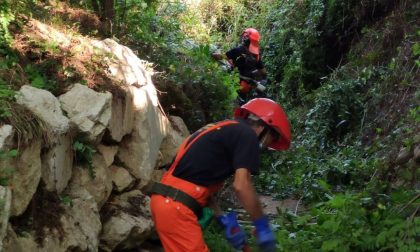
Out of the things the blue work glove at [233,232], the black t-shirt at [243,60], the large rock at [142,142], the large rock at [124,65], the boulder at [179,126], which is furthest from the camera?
the black t-shirt at [243,60]

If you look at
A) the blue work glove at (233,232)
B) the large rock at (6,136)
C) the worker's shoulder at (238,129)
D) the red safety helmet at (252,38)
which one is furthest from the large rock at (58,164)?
the red safety helmet at (252,38)

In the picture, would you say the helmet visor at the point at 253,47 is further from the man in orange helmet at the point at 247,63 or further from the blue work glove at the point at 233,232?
the blue work glove at the point at 233,232

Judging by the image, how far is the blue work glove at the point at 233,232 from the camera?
370 centimetres

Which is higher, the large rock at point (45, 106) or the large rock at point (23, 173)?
the large rock at point (45, 106)

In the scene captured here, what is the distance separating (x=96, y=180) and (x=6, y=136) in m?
1.35

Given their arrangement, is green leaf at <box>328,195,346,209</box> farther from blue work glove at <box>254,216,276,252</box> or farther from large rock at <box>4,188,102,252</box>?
large rock at <box>4,188,102,252</box>

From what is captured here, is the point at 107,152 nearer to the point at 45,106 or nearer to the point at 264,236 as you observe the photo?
the point at 45,106

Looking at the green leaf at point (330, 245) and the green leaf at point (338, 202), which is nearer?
the green leaf at point (330, 245)

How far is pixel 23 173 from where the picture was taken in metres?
4.05

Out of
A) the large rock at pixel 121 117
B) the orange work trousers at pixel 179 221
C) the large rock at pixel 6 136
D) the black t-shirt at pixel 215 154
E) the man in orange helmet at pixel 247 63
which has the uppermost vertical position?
the black t-shirt at pixel 215 154

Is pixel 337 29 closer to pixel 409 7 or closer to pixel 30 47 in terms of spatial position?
pixel 409 7

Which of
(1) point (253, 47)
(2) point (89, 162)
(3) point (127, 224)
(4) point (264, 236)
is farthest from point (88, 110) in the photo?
(1) point (253, 47)

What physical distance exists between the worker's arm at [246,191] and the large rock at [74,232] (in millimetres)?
1561

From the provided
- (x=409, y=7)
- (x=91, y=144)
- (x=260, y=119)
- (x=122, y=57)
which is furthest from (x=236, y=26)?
(x=260, y=119)
